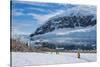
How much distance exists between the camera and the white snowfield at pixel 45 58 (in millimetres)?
2861

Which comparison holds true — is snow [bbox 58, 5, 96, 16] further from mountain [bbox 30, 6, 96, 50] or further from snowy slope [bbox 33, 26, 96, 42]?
snowy slope [bbox 33, 26, 96, 42]

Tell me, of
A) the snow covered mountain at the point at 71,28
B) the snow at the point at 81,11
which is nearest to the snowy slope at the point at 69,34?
the snow covered mountain at the point at 71,28

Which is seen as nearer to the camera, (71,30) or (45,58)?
(45,58)

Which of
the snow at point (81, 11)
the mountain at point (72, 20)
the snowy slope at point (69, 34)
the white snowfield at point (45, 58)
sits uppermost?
the snow at point (81, 11)

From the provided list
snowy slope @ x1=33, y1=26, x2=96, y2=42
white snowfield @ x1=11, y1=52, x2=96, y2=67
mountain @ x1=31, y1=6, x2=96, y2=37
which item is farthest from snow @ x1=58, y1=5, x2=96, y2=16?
white snowfield @ x1=11, y1=52, x2=96, y2=67

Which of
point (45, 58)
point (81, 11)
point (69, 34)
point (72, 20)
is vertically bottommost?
point (45, 58)

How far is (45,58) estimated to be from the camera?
9.93ft

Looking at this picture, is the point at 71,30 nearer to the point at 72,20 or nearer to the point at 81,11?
the point at 72,20

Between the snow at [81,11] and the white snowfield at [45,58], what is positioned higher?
the snow at [81,11]

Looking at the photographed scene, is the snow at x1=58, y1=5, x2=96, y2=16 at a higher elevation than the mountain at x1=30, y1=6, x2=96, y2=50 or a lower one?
higher

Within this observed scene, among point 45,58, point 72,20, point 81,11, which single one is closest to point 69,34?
point 72,20

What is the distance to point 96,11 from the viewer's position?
333cm

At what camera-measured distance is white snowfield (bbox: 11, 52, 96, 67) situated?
9.39ft

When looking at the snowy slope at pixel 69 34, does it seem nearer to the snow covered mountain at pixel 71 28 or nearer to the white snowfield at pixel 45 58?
the snow covered mountain at pixel 71 28
